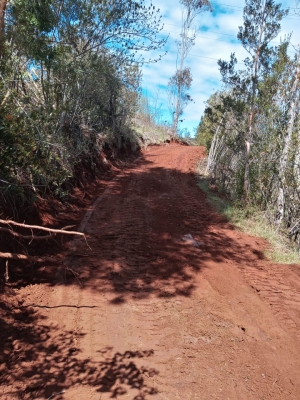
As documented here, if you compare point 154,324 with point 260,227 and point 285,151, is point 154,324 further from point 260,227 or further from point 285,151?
point 285,151

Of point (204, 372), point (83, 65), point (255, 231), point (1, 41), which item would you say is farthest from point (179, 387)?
point (83, 65)

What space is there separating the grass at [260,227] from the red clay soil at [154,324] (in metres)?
0.35

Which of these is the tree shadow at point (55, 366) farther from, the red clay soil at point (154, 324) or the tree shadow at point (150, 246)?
the tree shadow at point (150, 246)

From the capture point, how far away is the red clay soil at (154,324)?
2.69 m

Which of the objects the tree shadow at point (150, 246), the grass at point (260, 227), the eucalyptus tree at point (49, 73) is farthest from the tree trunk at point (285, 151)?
the eucalyptus tree at point (49, 73)

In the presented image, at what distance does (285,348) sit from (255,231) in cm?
404

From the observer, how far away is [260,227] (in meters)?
7.43

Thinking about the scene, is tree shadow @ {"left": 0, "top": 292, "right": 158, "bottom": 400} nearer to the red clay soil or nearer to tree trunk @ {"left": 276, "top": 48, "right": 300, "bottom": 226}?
the red clay soil

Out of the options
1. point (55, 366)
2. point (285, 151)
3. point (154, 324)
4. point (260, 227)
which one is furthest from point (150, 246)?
point (285, 151)

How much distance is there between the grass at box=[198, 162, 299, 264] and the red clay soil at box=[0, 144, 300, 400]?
1.13 ft

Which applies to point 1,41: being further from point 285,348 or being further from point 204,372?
point 285,348

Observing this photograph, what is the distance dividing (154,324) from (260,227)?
189 inches

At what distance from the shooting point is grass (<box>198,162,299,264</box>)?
5.98 m

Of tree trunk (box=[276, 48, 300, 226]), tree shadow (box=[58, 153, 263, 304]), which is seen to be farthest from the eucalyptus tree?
tree trunk (box=[276, 48, 300, 226])
